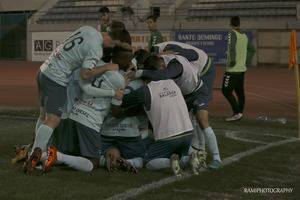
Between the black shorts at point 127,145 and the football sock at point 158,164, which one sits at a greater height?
the black shorts at point 127,145

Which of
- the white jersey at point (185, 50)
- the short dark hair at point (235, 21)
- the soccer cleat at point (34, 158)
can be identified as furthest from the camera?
the short dark hair at point (235, 21)

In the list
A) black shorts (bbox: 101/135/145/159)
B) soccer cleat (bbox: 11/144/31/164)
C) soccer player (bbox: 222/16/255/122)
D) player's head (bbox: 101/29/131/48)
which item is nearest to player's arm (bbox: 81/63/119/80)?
player's head (bbox: 101/29/131/48)

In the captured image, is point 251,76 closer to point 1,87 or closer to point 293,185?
point 1,87

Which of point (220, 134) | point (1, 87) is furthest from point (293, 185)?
point (1, 87)

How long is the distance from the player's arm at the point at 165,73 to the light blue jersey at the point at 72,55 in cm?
52

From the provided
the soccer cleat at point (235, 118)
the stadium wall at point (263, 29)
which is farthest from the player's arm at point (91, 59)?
the stadium wall at point (263, 29)

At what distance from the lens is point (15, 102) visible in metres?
12.8

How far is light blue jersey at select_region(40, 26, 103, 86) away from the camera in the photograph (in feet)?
17.7

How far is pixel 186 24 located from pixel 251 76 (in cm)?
854

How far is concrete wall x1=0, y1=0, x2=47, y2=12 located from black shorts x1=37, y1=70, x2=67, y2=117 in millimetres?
34378

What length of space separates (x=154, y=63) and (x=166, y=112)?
2.04ft

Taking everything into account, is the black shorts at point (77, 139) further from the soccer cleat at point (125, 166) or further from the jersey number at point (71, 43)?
the jersey number at point (71, 43)

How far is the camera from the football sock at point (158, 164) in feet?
17.7

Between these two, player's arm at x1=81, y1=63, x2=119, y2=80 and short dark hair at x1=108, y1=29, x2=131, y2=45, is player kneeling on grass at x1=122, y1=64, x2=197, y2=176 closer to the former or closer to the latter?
player's arm at x1=81, y1=63, x2=119, y2=80
